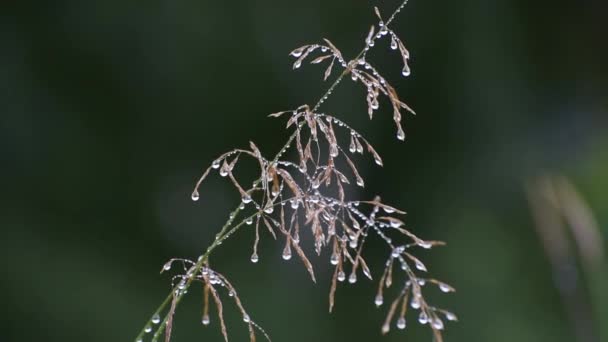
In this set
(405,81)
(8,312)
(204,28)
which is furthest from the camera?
(405,81)

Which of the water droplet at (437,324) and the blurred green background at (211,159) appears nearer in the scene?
the water droplet at (437,324)

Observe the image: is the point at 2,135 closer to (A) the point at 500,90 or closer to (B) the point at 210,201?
(B) the point at 210,201

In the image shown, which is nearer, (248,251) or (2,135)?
(2,135)

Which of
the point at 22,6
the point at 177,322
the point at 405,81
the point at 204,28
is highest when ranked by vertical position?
the point at 22,6

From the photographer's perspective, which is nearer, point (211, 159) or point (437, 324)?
point (437, 324)

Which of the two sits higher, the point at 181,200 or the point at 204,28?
the point at 204,28

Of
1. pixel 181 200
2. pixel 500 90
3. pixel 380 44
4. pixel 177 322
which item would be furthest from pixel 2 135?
pixel 500 90

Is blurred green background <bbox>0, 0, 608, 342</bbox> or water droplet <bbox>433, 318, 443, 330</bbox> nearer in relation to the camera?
water droplet <bbox>433, 318, 443, 330</bbox>

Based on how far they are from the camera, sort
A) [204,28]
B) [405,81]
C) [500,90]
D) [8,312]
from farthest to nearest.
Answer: [500,90] → [405,81] → [204,28] → [8,312]
